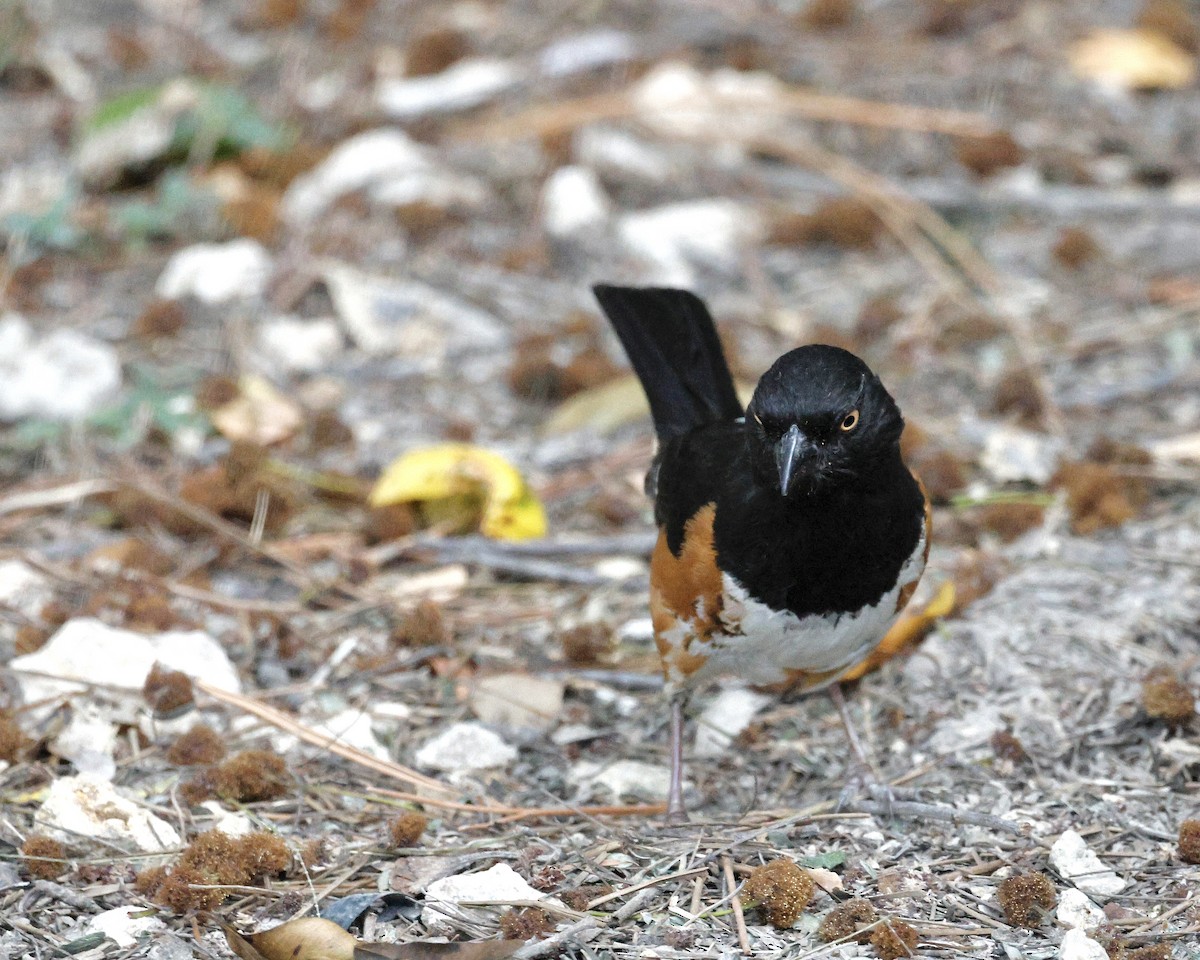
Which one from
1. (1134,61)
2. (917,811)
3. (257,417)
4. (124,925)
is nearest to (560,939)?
(124,925)

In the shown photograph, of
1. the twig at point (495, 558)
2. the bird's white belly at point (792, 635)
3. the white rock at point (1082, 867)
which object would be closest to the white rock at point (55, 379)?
the twig at point (495, 558)

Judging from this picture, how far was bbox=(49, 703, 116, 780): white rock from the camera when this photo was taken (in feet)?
11.2

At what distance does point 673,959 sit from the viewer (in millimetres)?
2754

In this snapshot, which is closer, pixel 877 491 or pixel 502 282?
pixel 877 491

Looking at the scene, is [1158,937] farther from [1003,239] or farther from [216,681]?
[1003,239]

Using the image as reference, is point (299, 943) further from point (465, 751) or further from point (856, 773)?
point (856, 773)

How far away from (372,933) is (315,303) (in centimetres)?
329

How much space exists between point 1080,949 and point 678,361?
6.18ft

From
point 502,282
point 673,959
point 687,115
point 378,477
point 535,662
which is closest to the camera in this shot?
point 673,959

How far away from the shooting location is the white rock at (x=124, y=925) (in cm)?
281

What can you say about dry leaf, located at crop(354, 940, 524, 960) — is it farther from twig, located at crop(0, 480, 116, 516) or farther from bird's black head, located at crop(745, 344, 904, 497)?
twig, located at crop(0, 480, 116, 516)

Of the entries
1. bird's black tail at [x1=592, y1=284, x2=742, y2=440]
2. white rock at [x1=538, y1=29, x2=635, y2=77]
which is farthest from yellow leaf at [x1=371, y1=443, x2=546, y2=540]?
white rock at [x1=538, y1=29, x2=635, y2=77]

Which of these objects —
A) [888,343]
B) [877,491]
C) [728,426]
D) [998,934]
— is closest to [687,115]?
[888,343]

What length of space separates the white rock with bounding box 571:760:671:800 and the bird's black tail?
35.1 inches
